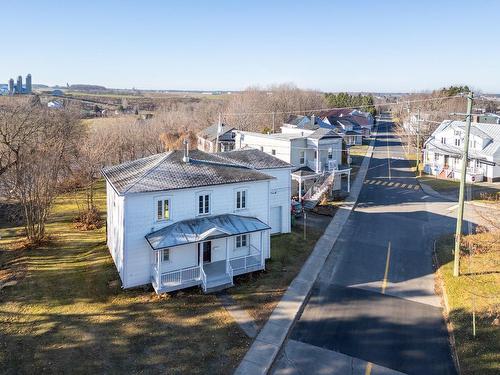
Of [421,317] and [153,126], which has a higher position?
[153,126]

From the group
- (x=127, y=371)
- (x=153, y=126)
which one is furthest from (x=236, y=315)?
(x=153, y=126)

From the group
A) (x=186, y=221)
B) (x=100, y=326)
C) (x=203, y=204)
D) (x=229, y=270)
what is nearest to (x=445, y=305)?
(x=229, y=270)

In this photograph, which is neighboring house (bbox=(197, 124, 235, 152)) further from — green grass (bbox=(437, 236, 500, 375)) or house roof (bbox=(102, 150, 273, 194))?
green grass (bbox=(437, 236, 500, 375))

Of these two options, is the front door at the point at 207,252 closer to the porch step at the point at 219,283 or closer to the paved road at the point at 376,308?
the porch step at the point at 219,283

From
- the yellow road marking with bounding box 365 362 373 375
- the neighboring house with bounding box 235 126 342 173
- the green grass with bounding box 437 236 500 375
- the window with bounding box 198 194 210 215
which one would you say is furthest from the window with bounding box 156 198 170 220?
the neighboring house with bounding box 235 126 342 173

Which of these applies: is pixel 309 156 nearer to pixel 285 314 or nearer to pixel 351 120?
pixel 285 314

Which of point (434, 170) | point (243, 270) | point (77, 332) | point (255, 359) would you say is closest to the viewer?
point (255, 359)

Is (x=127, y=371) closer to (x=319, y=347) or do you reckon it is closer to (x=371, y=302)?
(x=319, y=347)

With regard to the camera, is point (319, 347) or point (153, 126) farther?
point (153, 126)
